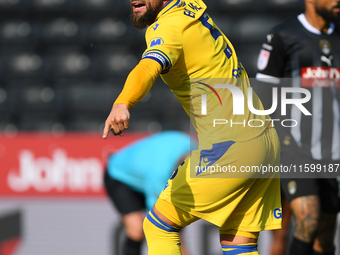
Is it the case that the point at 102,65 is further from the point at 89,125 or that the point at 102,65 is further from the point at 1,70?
the point at 1,70

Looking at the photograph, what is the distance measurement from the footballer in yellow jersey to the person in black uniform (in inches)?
34.9

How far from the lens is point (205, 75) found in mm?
2096

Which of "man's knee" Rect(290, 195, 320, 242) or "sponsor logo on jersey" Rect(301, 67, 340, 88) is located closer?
"man's knee" Rect(290, 195, 320, 242)

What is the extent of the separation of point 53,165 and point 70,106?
1382 mm

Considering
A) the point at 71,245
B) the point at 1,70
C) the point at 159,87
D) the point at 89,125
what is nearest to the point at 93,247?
the point at 71,245

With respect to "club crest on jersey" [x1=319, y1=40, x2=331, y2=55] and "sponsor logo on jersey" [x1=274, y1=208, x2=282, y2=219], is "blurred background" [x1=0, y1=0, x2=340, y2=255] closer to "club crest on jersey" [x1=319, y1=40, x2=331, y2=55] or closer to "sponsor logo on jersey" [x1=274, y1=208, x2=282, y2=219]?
"club crest on jersey" [x1=319, y1=40, x2=331, y2=55]

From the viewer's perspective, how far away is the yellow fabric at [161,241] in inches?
85.2

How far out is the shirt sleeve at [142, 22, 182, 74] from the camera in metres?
1.88

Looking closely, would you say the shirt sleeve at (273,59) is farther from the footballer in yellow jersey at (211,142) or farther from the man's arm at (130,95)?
the man's arm at (130,95)

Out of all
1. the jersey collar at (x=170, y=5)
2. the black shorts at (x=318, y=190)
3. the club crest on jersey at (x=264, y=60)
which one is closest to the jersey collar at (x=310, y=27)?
the club crest on jersey at (x=264, y=60)

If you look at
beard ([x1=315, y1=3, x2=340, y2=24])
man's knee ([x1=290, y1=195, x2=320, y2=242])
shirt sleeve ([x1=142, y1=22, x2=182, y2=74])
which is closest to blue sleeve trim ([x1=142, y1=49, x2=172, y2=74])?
shirt sleeve ([x1=142, y1=22, x2=182, y2=74])

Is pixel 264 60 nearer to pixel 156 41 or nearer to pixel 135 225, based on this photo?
pixel 156 41

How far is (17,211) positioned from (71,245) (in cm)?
62

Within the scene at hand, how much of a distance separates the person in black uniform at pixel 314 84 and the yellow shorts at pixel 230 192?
85cm
